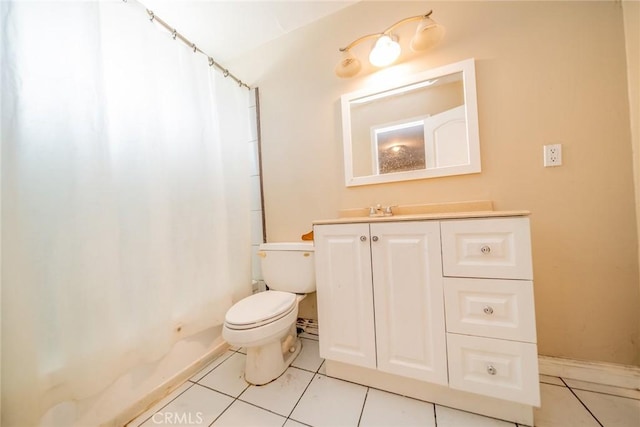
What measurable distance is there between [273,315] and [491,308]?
88 centimetres

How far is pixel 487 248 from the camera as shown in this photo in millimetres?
787

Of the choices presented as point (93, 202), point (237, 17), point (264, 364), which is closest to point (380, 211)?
point (264, 364)

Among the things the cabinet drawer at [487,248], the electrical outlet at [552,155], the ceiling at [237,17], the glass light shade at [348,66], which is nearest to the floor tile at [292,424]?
the cabinet drawer at [487,248]

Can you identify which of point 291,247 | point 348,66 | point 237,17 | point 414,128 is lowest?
point 291,247

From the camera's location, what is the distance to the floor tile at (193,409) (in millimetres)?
891

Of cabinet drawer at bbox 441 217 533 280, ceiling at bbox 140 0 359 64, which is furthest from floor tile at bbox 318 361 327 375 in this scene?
ceiling at bbox 140 0 359 64

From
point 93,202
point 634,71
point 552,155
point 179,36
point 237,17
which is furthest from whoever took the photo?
point 237,17

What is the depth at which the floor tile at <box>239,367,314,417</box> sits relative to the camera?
0.94 metres

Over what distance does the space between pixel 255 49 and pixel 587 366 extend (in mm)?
2688

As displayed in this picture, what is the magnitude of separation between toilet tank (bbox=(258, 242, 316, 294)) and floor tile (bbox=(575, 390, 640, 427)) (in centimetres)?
123

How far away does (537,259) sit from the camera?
1027 millimetres

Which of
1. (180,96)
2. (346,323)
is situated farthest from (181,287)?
(180,96)

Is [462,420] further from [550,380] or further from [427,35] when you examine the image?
[427,35]

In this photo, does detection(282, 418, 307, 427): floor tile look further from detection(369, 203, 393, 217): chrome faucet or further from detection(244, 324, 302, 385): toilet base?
detection(369, 203, 393, 217): chrome faucet
